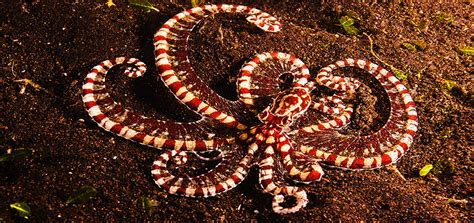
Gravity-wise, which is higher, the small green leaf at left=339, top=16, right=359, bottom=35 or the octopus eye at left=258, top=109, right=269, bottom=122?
the small green leaf at left=339, top=16, right=359, bottom=35

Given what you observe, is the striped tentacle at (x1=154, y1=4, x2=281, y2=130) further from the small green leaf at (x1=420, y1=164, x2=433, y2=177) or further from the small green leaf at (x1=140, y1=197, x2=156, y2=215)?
the small green leaf at (x1=420, y1=164, x2=433, y2=177)

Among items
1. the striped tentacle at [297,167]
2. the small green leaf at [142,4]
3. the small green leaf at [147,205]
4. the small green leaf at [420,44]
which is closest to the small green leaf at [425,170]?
the striped tentacle at [297,167]

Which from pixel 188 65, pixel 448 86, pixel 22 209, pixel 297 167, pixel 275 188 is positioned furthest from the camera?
pixel 448 86

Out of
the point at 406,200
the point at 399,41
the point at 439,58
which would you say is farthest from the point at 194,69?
the point at 439,58

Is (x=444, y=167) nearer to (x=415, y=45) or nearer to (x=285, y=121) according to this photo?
(x=285, y=121)

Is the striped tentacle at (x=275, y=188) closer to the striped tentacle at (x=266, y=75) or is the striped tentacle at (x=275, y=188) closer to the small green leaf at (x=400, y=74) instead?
the striped tentacle at (x=266, y=75)

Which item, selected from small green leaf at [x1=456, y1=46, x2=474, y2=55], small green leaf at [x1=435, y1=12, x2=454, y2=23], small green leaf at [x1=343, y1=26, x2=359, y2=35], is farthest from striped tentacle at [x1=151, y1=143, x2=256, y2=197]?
small green leaf at [x1=435, y1=12, x2=454, y2=23]

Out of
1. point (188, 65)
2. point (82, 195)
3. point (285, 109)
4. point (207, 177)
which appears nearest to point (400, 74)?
point (285, 109)
